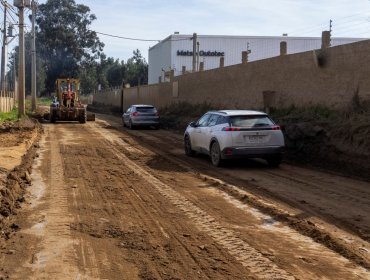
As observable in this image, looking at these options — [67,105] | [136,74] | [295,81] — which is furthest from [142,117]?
[136,74]

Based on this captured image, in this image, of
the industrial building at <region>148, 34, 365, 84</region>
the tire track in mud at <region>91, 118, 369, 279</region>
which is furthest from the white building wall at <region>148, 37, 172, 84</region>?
the tire track in mud at <region>91, 118, 369, 279</region>

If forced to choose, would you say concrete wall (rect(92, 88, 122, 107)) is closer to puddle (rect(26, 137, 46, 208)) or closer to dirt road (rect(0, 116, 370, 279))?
puddle (rect(26, 137, 46, 208))

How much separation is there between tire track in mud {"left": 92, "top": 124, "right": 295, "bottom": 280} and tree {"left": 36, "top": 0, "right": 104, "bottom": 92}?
3403 inches

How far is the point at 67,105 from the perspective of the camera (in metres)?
34.0

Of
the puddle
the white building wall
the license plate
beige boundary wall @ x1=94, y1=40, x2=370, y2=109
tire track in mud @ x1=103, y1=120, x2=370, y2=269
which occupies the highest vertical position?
the white building wall

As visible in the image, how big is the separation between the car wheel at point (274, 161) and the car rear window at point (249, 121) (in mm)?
907

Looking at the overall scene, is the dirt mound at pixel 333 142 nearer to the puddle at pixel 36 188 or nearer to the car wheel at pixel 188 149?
the car wheel at pixel 188 149

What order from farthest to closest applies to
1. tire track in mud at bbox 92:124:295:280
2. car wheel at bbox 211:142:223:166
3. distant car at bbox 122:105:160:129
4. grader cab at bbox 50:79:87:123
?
1. grader cab at bbox 50:79:87:123
2. distant car at bbox 122:105:160:129
3. car wheel at bbox 211:142:223:166
4. tire track in mud at bbox 92:124:295:280

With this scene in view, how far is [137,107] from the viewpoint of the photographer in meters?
30.3

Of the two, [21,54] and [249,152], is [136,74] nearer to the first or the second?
[21,54]

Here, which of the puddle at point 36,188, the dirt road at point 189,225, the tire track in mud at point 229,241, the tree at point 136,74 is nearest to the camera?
the tire track in mud at point 229,241

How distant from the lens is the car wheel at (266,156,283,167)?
13.5 metres

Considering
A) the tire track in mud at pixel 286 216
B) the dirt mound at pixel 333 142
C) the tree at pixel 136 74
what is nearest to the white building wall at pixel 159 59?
the tree at pixel 136 74

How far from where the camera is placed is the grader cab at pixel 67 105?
33.7m
